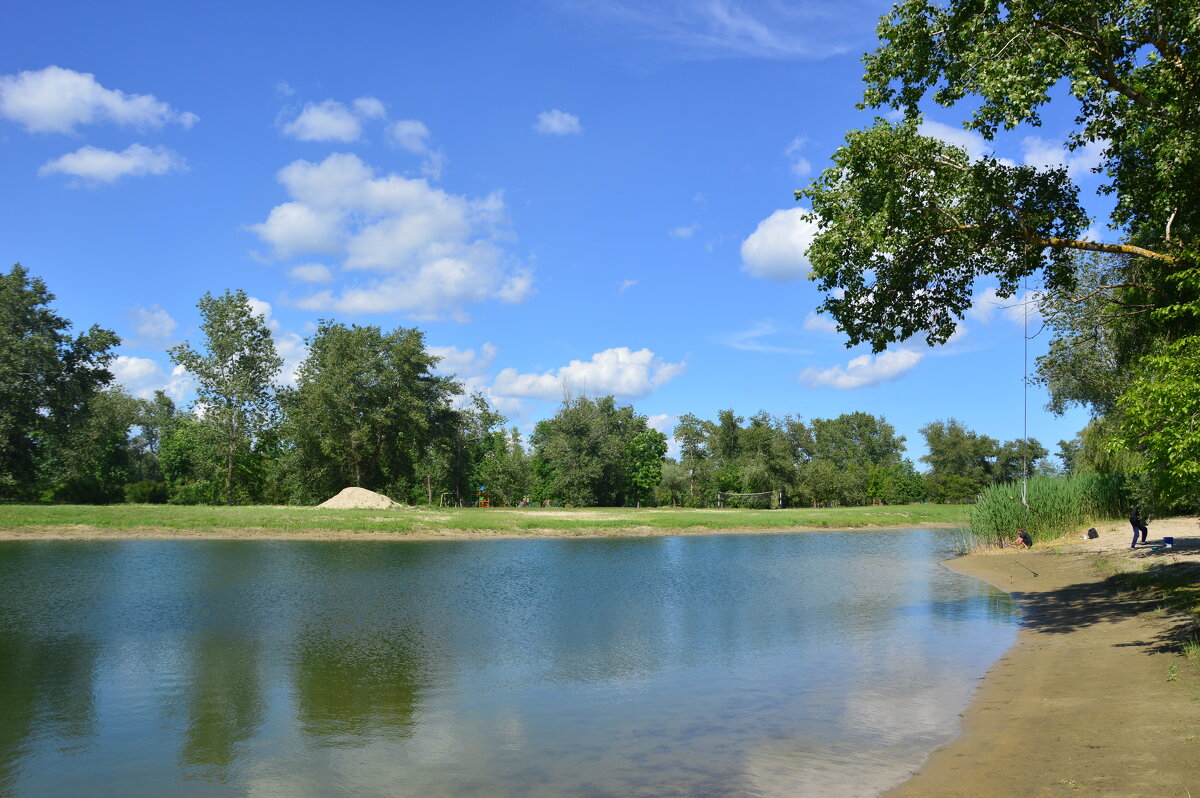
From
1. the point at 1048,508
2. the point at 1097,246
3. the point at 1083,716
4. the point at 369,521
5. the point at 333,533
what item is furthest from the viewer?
the point at 369,521

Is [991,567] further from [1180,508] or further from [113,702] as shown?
[113,702]

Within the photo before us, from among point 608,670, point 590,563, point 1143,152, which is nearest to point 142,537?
point 590,563

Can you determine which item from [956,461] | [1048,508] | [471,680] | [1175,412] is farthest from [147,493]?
[956,461]

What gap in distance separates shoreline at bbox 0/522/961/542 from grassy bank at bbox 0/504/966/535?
13cm

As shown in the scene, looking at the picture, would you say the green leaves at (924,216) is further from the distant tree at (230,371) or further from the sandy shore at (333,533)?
the distant tree at (230,371)

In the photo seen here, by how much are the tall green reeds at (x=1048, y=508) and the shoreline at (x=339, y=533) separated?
25.1 meters

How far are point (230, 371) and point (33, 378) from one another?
15757 millimetres

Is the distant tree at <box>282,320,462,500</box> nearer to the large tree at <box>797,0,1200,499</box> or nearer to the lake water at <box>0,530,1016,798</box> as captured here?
the lake water at <box>0,530,1016,798</box>

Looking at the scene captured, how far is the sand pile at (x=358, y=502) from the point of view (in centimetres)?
6247

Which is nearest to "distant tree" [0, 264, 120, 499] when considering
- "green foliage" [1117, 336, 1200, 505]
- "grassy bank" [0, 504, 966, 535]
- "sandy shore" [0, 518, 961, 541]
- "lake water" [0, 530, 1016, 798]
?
"grassy bank" [0, 504, 966, 535]

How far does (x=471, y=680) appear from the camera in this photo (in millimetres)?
15930

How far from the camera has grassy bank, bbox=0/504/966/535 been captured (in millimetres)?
46594

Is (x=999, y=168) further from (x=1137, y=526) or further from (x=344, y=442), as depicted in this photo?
(x=344, y=442)

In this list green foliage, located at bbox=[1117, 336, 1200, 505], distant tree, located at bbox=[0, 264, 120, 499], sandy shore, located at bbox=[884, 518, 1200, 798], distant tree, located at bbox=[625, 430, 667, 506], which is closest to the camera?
sandy shore, located at bbox=[884, 518, 1200, 798]
